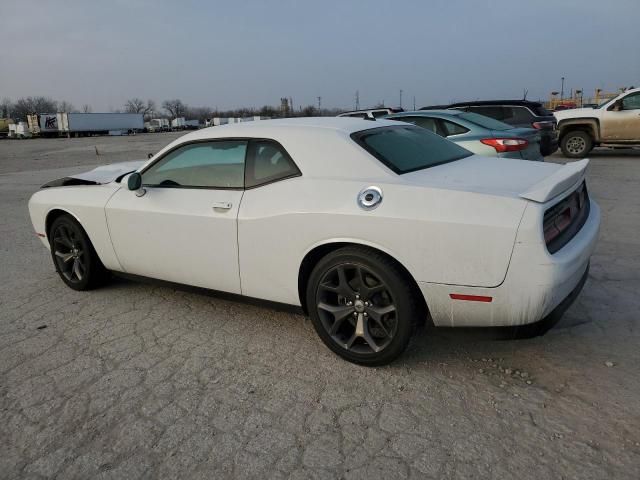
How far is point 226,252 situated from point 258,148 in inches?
28.9

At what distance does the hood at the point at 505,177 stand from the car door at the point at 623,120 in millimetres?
11530

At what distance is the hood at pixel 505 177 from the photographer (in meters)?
2.54

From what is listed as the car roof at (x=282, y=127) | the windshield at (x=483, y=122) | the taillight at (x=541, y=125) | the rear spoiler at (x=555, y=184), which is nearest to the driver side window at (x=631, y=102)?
Answer: the taillight at (x=541, y=125)

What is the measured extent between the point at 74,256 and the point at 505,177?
362 centimetres

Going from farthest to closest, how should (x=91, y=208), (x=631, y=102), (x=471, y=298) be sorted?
1. (x=631, y=102)
2. (x=91, y=208)
3. (x=471, y=298)

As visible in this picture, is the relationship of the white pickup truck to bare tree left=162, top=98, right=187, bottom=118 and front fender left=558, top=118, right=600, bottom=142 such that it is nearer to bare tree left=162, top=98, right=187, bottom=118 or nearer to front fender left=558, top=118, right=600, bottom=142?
front fender left=558, top=118, right=600, bottom=142

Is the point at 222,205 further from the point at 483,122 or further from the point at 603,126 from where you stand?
the point at 603,126

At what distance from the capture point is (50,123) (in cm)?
6700

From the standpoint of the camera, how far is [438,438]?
231cm

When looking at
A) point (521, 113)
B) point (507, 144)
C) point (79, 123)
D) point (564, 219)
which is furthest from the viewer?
point (79, 123)

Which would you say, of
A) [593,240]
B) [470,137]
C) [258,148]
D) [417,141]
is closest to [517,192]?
[593,240]

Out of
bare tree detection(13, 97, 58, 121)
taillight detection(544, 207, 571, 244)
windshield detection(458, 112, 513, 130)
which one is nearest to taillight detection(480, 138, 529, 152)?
windshield detection(458, 112, 513, 130)

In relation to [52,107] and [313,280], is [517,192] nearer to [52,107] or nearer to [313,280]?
[313,280]

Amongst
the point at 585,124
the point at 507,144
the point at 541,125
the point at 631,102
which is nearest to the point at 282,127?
the point at 507,144
